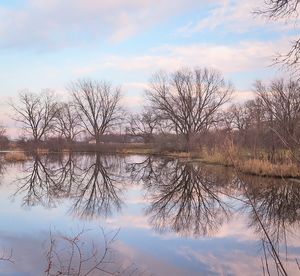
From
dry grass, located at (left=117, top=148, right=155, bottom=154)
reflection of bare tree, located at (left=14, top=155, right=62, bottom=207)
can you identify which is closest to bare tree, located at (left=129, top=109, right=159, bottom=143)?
dry grass, located at (left=117, top=148, right=155, bottom=154)

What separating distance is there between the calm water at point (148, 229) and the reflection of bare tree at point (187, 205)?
3 centimetres

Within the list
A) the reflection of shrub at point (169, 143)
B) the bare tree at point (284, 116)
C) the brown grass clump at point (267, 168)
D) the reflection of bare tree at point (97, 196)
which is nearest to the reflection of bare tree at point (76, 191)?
the reflection of bare tree at point (97, 196)

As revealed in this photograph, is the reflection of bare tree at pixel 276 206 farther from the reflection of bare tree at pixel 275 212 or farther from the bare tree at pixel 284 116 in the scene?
the bare tree at pixel 284 116

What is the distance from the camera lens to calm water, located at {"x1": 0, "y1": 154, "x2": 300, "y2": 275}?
24.7ft

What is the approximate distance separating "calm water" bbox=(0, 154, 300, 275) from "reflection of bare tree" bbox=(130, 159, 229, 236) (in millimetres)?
29

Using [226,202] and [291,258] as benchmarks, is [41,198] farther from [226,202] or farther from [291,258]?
[291,258]

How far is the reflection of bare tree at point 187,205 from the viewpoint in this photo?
11172mm

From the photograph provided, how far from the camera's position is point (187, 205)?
14.2m

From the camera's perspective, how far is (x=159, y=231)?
10586mm

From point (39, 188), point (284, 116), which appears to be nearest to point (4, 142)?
point (39, 188)

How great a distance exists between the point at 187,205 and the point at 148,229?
3.54 meters

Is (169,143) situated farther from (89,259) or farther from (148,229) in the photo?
(89,259)

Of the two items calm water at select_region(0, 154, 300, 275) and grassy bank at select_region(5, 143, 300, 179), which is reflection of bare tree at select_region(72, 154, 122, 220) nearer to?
calm water at select_region(0, 154, 300, 275)

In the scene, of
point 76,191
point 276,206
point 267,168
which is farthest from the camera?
point 267,168
